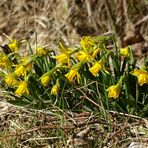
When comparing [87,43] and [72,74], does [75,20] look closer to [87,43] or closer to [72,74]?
[87,43]

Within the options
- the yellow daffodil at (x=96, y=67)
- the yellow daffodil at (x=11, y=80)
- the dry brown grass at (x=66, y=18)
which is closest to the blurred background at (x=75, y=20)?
the dry brown grass at (x=66, y=18)

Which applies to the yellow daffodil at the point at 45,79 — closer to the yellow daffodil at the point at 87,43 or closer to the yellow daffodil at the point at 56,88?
the yellow daffodil at the point at 56,88

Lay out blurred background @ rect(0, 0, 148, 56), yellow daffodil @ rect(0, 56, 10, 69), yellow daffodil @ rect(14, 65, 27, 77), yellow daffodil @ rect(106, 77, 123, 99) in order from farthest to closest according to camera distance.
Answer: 1. blurred background @ rect(0, 0, 148, 56)
2. yellow daffodil @ rect(0, 56, 10, 69)
3. yellow daffodil @ rect(14, 65, 27, 77)
4. yellow daffodil @ rect(106, 77, 123, 99)

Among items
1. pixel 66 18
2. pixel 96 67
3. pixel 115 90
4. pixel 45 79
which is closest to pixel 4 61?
pixel 45 79

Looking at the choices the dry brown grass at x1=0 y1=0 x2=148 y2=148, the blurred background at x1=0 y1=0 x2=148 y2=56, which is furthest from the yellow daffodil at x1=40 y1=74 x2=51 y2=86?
the blurred background at x1=0 y1=0 x2=148 y2=56

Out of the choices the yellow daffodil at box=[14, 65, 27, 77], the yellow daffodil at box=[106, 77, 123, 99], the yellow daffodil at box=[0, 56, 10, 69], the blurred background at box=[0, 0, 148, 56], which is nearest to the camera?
the yellow daffodil at box=[106, 77, 123, 99]

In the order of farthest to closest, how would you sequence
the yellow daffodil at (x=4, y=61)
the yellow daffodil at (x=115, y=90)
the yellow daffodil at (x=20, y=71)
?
1. the yellow daffodil at (x=4, y=61)
2. the yellow daffodil at (x=20, y=71)
3. the yellow daffodil at (x=115, y=90)

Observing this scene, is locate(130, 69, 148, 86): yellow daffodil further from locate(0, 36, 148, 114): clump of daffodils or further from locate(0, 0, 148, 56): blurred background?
locate(0, 0, 148, 56): blurred background

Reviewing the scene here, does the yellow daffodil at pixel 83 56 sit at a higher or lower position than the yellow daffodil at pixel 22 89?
higher

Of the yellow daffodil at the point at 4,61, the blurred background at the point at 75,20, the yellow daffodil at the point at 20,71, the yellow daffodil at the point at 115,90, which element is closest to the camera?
the yellow daffodil at the point at 115,90

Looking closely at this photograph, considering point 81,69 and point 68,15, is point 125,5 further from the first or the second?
point 81,69
